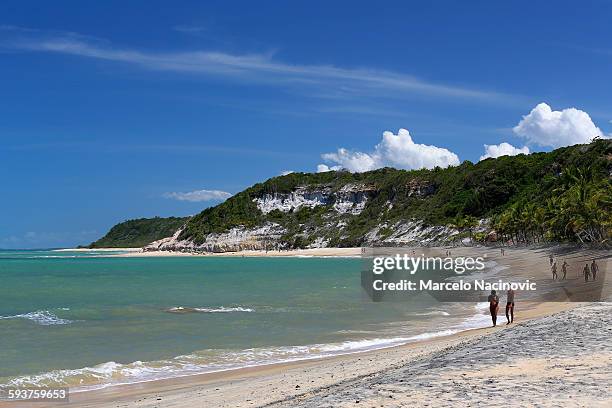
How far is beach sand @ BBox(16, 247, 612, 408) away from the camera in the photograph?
28.5ft

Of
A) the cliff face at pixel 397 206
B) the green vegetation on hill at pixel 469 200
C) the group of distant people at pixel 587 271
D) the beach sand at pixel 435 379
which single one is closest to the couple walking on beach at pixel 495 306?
the beach sand at pixel 435 379

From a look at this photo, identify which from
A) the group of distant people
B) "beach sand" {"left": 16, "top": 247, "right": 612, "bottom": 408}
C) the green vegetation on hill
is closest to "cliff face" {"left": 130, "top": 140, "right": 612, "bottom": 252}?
the green vegetation on hill

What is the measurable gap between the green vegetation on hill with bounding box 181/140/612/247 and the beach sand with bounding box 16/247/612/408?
159 feet

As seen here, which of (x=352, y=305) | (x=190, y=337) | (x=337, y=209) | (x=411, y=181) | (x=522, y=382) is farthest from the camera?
(x=337, y=209)

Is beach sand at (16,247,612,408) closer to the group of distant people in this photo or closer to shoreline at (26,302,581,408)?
shoreline at (26,302,581,408)

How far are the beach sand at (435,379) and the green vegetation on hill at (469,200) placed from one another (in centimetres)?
4855

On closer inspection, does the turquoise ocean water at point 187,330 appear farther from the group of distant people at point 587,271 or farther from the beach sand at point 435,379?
the group of distant people at point 587,271

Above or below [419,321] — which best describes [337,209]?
above

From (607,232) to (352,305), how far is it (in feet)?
126

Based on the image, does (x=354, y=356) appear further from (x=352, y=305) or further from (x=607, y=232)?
(x=607, y=232)

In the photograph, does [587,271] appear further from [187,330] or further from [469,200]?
[469,200]

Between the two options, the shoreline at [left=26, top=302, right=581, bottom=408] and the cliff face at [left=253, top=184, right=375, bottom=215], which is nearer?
the shoreline at [left=26, top=302, right=581, bottom=408]

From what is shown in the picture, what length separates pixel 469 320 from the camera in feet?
81.1

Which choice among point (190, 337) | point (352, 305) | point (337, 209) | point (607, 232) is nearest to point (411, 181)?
point (337, 209)
